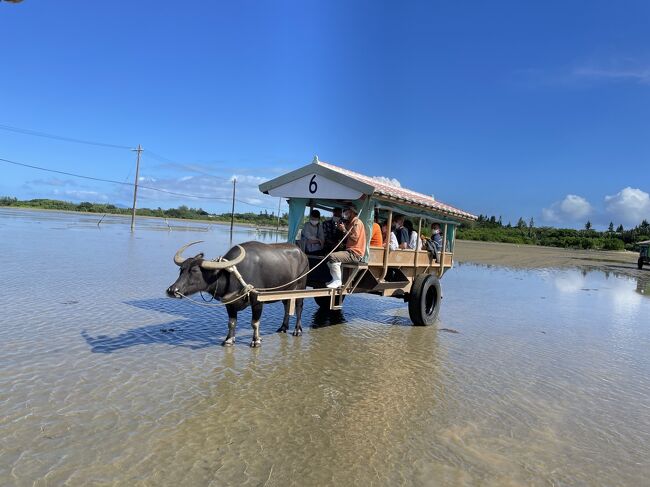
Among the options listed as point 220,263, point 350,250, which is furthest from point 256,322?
point 350,250

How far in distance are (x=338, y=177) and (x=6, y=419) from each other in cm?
538

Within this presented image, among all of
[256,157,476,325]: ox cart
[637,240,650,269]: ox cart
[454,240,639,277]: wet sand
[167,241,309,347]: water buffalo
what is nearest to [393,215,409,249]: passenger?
[256,157,476,325]: ox cart

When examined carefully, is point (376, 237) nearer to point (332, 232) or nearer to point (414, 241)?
point (332, 232)

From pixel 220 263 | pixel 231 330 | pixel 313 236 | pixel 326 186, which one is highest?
pixel 326 186

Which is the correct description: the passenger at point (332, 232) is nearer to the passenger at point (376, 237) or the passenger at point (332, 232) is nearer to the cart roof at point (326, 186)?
the cart roof at point (326, 186)

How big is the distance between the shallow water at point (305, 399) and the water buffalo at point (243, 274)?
24.9 inches

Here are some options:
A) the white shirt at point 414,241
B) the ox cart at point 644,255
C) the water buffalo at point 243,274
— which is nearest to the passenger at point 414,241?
the white shirt at point 414,241

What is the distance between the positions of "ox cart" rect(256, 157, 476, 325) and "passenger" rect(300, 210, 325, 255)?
0.15m

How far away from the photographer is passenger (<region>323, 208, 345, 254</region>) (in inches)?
322

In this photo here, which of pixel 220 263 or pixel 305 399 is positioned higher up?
pixel 220 263

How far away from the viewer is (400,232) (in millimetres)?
9898

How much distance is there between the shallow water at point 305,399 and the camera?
3.76m

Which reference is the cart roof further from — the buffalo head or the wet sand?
the wet sand

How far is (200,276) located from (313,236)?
2.61 metres
